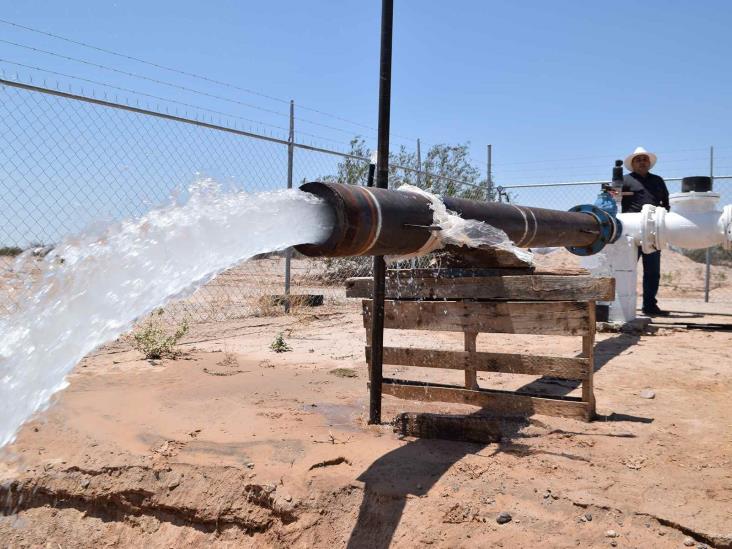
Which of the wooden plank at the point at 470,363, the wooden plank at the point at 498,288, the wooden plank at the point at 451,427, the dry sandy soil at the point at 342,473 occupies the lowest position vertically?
the dry sandy soil at the point at 342,473

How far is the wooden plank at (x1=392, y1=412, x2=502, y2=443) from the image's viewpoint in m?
3.51

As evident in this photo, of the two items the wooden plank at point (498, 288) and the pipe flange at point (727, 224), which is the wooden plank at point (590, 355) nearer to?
the wooden plank at point (498, 288)

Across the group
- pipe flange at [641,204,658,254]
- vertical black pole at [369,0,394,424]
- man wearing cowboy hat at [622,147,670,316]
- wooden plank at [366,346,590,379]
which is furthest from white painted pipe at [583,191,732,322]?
vertical black pole at [369,0,394,424]

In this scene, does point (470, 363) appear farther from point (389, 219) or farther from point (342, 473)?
point (389, 219)

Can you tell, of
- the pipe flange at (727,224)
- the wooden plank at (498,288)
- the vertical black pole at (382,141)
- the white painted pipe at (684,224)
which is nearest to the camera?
the vertical black pole at (382,141)

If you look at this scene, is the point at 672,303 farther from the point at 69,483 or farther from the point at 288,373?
the point at 69,483

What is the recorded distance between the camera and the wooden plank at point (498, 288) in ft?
12.0

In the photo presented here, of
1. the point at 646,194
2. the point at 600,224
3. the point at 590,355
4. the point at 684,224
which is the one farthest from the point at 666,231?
the point at 590,355

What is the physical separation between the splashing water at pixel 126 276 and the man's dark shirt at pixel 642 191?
22.7ft

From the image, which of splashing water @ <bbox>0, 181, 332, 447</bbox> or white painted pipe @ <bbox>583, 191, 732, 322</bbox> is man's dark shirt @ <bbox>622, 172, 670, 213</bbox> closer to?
white painted pipe @ <bbox>583, 191, 732, 322</bbox>

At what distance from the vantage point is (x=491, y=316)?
13.0 ft

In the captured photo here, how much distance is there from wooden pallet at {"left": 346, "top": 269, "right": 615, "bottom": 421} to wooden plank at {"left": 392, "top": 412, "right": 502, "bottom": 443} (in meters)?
0.48

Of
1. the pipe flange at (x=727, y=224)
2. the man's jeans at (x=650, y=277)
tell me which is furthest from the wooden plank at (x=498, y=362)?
the man's jeans at (x=650, y=277)

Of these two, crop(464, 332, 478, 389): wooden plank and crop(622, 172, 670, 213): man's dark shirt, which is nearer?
crop(464, 332, 478, 389): wooden plank
